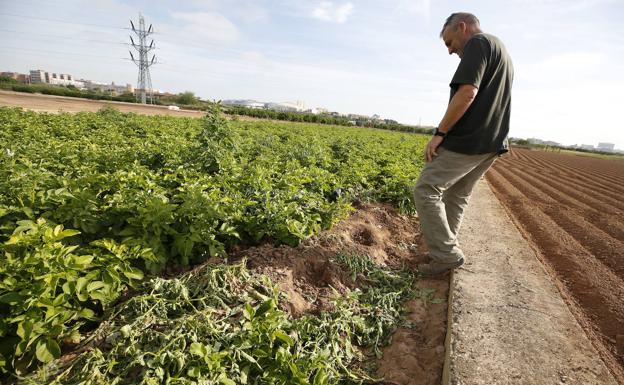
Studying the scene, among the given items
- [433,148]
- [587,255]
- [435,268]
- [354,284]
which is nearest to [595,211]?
[587,255]

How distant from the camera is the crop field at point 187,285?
1.62 metres

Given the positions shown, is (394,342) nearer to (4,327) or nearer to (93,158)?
(4,327)

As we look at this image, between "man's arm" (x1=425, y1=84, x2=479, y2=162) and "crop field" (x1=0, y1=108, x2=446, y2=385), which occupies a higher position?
"man's arm" (x1=425, y1=84, x2=479, y2=162)

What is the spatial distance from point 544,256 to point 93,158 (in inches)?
225

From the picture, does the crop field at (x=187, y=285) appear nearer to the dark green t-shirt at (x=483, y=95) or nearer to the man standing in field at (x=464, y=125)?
the man standing in field at (x=464, y=125)

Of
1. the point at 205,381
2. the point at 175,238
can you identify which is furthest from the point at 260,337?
the point at 175,238

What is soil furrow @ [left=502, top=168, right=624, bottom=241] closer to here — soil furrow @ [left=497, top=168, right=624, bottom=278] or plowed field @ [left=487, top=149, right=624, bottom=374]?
plowed field @ [left=487, top=149, right=624, bottom=374]

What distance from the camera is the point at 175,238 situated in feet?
8.14

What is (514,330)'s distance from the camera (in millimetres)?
2182

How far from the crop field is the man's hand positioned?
110 centimetres

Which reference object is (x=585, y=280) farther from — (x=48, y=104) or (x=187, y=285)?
(x=48, y=104)

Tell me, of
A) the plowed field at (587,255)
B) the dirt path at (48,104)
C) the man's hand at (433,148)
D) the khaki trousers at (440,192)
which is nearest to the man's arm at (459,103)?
the man's hand at (433,148)

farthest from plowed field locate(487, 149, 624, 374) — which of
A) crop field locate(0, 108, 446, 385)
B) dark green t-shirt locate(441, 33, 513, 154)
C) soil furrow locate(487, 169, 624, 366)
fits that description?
dark green t-shirt locate(441, 33, 513, 154)

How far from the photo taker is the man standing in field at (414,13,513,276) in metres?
2.48
